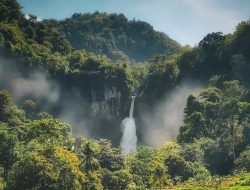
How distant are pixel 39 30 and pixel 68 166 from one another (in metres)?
94.6

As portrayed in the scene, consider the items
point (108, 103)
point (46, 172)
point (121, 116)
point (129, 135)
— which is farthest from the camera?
point (108, 103)

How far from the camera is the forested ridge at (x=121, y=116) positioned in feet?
233

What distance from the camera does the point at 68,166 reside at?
68.6 metres

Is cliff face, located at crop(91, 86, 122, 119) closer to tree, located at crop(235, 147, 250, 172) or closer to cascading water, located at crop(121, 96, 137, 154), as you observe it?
cascading water, located at crop(121, 96, 137, 154)

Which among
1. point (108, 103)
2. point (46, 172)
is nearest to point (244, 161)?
point (46, 172)

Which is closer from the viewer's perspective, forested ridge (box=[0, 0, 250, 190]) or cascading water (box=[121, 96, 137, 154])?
forested ridge (box=[0, 0, 250, 190])

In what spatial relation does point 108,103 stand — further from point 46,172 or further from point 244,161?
point 46,172

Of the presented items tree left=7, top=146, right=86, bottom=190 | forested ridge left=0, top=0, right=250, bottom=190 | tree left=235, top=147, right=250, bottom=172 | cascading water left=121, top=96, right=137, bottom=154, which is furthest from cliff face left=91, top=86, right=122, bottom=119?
tree left=7, top=146, right=86, bottom=190

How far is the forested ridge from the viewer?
71.1 meters

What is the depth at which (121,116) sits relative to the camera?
131 meters

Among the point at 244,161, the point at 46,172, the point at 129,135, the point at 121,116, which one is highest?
the point at 121,116

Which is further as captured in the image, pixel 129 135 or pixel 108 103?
pixel 108 103

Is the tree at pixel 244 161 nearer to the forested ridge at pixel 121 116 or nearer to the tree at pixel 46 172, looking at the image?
the forested ridge at pixel 121 116

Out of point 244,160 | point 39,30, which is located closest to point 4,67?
point 39,30
